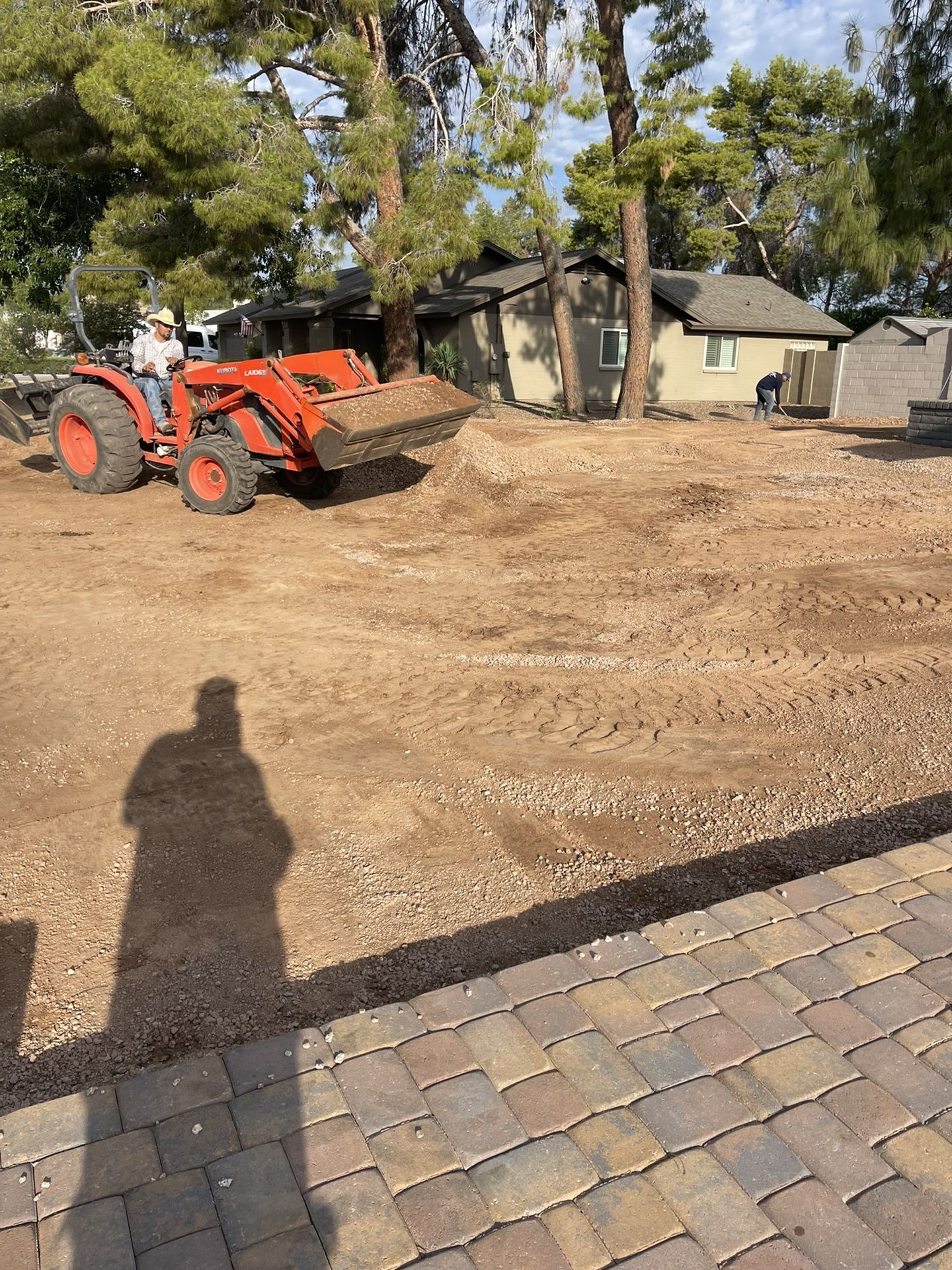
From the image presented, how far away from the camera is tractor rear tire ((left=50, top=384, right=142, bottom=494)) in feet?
37.2

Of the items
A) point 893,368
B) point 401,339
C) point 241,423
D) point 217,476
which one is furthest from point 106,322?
point 241,423

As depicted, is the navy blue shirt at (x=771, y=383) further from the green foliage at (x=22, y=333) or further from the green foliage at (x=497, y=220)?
the green foliage at (x=22, y=333)

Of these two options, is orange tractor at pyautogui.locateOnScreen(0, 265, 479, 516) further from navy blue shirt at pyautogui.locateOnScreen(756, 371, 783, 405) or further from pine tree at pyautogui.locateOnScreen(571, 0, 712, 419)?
navy blue shirt at pyautogui.locateOnScreen(756, 371, 783, 405)

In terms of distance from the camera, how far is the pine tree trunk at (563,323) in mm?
22703

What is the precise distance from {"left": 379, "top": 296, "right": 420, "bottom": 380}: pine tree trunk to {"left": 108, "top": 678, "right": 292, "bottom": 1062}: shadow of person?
12.9 meters

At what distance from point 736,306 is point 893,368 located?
1006 centimetres

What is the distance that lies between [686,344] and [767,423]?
896 centimetres

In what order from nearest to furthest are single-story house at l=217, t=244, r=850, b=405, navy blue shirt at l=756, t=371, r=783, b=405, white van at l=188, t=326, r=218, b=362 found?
navy blue shirt at l=756, t=371, r=783, b=405 < single-story house at l=217, t=244, r=850, b=405 < white van at l=188, t=326, r=218, b=362

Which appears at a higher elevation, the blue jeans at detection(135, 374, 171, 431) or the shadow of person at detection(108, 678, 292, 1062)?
the blue jeans at detection(135, 374, 171, 431)

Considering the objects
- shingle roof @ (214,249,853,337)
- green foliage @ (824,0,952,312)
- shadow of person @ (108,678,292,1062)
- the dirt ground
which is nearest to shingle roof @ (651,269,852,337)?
shingle roof @ (214,249,853,337)

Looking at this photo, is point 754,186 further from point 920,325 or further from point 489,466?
point 489,466

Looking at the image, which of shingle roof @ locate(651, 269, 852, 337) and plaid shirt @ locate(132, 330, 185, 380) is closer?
plaid shirt @ locate(132, 330, 185, 380)

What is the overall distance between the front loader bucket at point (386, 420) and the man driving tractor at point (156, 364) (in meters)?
2.66

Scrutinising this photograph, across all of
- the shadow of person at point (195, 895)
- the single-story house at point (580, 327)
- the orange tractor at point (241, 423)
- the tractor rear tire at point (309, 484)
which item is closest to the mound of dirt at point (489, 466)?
the tractor rear tire at point (309, 484)
